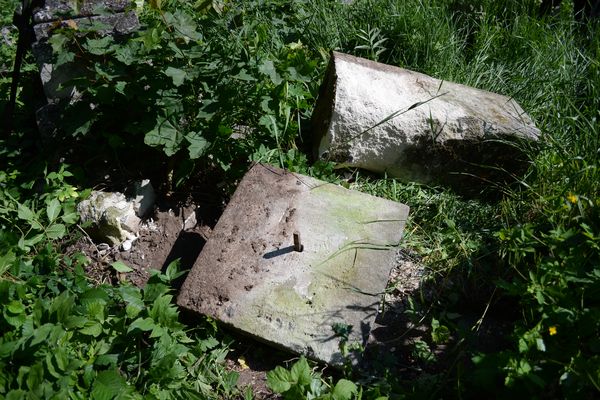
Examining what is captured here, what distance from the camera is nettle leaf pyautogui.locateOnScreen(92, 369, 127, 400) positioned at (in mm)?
2375

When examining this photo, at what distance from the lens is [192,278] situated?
291 cm

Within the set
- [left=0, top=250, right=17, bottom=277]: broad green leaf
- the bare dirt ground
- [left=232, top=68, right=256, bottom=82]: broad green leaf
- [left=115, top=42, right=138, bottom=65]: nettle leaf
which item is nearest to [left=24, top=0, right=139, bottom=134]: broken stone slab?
[left=115, top=42, right=138, bottom=65]: nettle leaf

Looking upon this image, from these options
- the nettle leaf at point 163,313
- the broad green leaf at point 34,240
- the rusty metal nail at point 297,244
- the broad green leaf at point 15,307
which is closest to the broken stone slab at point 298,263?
the rusty metal nail at point 297,244

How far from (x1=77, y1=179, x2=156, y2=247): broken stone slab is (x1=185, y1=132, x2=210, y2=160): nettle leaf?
42 cm

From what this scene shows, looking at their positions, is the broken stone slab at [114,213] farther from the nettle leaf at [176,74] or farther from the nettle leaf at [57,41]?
the nettle leaf at [57,41]

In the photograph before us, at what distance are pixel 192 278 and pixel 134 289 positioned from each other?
0.26 metres

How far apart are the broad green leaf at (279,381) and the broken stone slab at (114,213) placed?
128 centimetres

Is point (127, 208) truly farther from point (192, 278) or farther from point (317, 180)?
point (317, 180)

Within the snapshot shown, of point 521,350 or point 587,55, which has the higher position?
point 587,55

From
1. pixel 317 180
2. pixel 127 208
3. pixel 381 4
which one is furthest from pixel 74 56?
pixel 381 4

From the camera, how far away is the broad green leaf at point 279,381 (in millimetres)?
2477

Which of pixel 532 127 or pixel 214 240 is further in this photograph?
pixel 532 127

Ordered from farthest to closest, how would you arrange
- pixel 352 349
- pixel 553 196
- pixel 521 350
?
pixel 553 196
pixel 352 349
pixel 521 350

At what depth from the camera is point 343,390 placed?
251 centimetres
